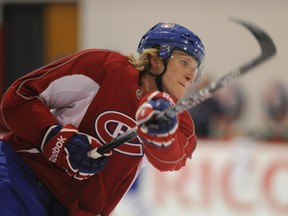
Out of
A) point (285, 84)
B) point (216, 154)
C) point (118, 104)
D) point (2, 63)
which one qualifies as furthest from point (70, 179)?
point (2, 63)

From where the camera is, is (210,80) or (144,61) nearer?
(144,61)

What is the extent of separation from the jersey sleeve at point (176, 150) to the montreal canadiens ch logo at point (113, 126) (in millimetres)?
125

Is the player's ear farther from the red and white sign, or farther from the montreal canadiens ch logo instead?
the red and white sign

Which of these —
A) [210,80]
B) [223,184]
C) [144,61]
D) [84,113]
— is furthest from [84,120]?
[210,80]

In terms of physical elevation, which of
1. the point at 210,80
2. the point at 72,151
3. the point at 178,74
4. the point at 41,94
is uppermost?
the point at 178,74

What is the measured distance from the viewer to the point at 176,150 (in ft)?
7.82

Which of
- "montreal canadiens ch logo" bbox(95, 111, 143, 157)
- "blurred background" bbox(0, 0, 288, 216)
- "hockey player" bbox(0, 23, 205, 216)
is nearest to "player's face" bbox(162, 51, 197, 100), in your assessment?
"hockey player" bbox(0, 23, 205, 216)

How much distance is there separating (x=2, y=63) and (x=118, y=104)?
613 cm

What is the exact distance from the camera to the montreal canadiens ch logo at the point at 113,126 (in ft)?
8.32

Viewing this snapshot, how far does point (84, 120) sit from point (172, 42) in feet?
1.36

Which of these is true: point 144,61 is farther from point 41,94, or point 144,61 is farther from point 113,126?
point 41,94

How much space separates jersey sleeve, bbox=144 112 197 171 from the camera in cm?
236

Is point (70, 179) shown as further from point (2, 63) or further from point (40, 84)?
point (2, 63)

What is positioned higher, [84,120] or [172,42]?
[172,42]
